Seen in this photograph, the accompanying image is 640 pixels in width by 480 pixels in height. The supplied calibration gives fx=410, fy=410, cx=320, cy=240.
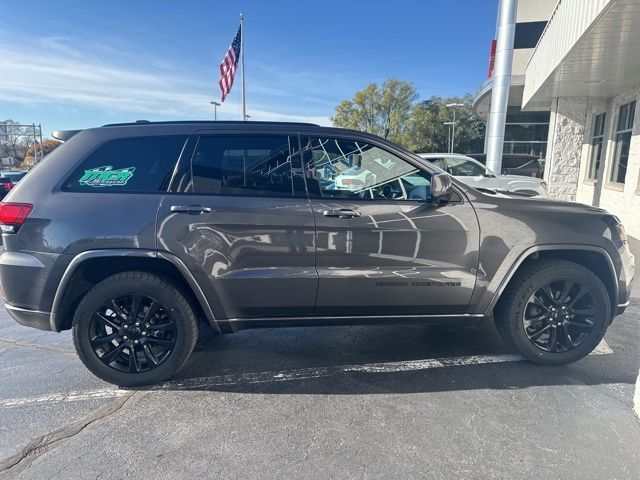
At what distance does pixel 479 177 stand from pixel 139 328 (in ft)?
36.5

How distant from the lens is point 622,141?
1018 cm

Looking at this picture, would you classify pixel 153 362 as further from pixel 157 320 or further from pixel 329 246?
pixel 329 246

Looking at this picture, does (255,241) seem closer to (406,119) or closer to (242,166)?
(242,166)

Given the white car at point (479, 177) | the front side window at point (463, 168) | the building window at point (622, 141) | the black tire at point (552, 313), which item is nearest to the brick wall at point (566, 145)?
the white car at point (479, 177)

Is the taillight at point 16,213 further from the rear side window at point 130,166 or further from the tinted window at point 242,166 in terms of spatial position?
the tinted window at point 242,166

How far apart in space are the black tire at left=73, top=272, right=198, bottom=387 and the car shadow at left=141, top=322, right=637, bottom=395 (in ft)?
0.64

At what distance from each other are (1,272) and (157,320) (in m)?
1.13

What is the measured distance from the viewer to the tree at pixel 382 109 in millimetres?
46375

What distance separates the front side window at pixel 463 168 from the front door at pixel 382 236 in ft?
31.4

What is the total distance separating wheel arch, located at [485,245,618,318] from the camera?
3193 millimetres

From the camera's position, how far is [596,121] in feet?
41.4

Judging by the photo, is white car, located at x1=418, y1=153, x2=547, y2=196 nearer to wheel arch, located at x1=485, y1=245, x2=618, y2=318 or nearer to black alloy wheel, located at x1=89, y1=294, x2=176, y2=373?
wheel arch, located at x1=485, y1=245, x2=618, y2=318

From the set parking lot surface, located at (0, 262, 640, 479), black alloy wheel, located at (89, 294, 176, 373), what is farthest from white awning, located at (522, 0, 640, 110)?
black alloy wheel, located at (89, 294, 176, 373)

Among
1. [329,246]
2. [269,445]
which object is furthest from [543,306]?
[269,445]
